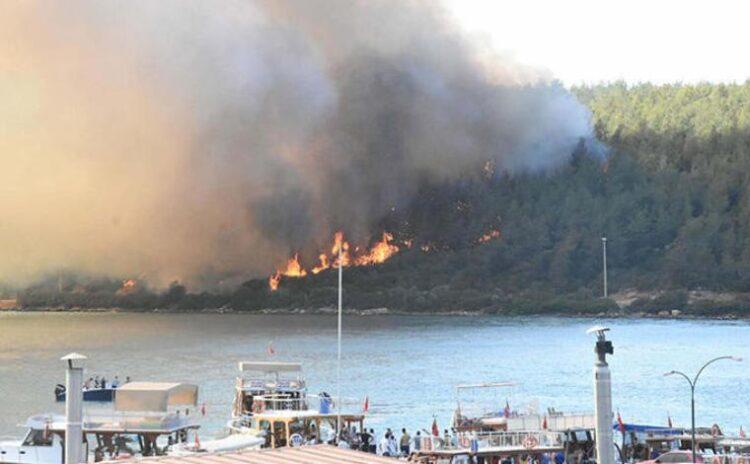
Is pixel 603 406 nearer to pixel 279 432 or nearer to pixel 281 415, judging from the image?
pixel 281 415

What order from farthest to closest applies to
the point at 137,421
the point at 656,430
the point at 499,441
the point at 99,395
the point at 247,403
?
the point at 99,395
the point at 247,403
the point at 656,430
the point at 137,421
the point at 499,441

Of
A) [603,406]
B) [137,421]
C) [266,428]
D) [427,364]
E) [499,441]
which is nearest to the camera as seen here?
[603,406]

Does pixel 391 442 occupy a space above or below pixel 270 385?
below

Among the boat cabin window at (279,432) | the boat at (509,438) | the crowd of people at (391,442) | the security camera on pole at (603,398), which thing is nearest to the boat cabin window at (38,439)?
the boat cabin window at (279,432)

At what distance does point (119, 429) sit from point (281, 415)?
5.39 metres

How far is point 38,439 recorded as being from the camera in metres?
49.2

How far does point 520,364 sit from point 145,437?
265 ft

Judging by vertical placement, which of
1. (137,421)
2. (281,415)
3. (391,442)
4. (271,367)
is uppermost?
(271,367)

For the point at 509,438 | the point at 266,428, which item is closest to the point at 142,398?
the point at 266,428

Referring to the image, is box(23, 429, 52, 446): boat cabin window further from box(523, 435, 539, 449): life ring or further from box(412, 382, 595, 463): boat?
box(523, 435, 539, 449): life ring

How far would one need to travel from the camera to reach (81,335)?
652ft

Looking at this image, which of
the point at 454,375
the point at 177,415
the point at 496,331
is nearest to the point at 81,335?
the point at 496,331

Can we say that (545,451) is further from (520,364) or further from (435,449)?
(520,364)

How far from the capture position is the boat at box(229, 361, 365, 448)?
50.8m
